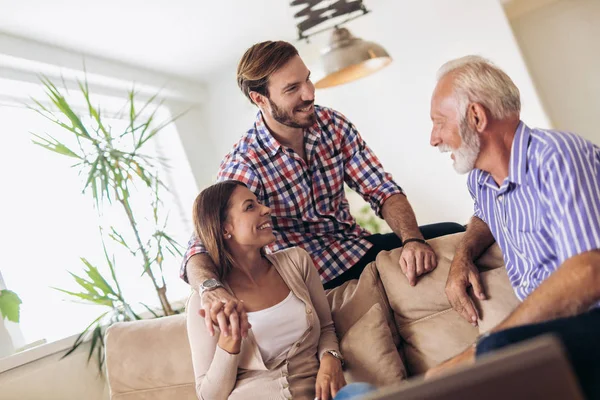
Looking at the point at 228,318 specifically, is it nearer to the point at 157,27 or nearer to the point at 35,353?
the point at 35,353

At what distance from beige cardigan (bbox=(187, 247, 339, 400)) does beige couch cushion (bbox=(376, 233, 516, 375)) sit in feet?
0.82

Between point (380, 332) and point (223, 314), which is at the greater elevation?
point (223, 314)

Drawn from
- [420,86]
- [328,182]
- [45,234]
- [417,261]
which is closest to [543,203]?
[417,261]

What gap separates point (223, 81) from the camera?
6.08 m

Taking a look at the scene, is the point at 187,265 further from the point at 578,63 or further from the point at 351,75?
the point at 578,63

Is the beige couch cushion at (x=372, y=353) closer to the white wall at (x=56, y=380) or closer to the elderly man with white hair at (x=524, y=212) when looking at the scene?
the elderly man with white hair at (x=524, y=212)

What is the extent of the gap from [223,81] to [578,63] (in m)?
3.60

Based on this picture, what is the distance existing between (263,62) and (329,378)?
48.7 inches

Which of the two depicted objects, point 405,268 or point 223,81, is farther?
point 223,81

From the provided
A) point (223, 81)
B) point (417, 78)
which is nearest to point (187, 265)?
point (417, 78)

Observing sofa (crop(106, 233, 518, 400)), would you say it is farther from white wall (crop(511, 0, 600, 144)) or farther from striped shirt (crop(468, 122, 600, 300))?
white wall (crop(511, 0, 600, 144))

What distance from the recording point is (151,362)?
2215mm

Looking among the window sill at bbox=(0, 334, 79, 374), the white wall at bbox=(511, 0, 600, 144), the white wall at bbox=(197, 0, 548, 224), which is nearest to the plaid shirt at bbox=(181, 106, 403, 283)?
the window sill at bbox=(0, 334, 79, 374)

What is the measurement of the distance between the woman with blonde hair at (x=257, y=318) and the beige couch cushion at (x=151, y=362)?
1.55 feet
